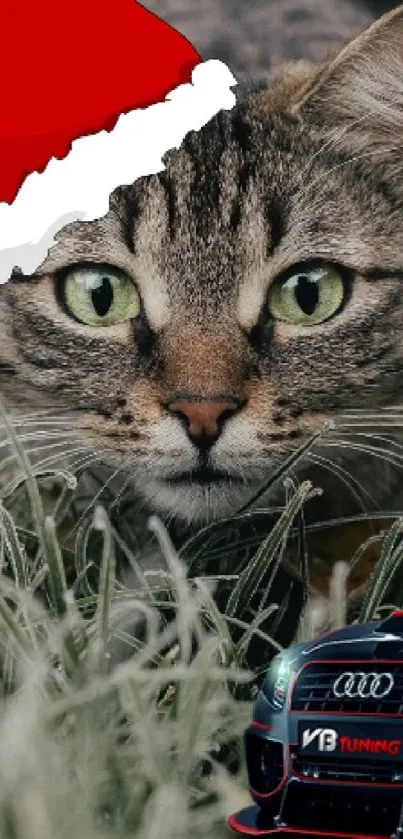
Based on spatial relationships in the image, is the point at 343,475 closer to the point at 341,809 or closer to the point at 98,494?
the point at 98,494

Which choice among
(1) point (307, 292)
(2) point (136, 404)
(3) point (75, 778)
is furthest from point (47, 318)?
(3) point (75, 778)

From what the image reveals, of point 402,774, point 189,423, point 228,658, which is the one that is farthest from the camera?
point 189,423

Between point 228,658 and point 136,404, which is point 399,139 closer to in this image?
point 136,404

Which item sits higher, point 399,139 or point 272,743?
point 399,139

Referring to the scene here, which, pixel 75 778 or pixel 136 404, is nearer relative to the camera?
pixel 75 778

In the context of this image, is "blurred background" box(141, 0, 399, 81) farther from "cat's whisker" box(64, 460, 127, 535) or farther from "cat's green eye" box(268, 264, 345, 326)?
"cat's whisker" box(64, 460, 127, 535)

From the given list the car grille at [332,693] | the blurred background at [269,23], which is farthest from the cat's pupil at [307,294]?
the car grille at [332,693]

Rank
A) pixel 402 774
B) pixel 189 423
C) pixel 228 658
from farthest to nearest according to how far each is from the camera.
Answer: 1. pixel 189 423
2. pixel 228 658
3. pixel 402 774
